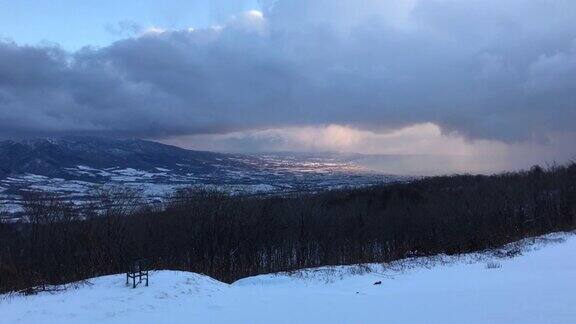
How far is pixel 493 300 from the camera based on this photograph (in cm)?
1609

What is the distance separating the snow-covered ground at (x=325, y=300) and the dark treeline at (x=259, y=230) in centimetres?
1772

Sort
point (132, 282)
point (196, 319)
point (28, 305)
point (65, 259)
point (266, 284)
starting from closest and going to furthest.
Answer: point (196, 319), point (28, 305), point (132, 282), point (266, 284), point (65, 259)

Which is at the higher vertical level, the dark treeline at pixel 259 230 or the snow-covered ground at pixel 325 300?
the snow-covered ground at pixel 325 300

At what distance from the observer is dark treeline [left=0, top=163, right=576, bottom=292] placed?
51000mm

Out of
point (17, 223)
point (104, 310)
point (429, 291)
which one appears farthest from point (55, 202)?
point (429, 291)

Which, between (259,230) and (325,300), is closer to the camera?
(325,300)

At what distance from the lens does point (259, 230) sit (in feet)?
209

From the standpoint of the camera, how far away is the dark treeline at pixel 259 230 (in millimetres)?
51000

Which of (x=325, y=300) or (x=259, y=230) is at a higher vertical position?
(x=325, y=300)

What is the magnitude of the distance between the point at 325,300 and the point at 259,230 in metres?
45.6

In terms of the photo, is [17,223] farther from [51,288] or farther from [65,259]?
[51,288]

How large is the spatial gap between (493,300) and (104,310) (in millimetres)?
12266

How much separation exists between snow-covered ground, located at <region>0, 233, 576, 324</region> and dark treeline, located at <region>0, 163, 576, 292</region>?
17723mm

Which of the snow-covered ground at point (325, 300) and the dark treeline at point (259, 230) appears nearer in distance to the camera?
the snow-covered ground at point (325, 300)
